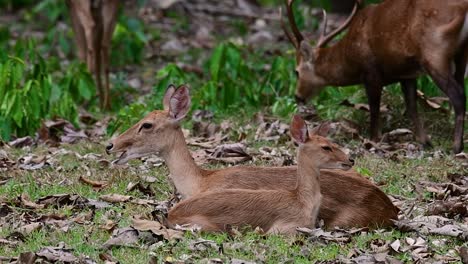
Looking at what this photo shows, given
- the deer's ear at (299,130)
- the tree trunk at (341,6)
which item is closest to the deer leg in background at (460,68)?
the deer's ear at (299,130)

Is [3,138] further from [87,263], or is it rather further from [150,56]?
[150,56]

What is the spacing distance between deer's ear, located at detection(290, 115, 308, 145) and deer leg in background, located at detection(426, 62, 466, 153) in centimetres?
364

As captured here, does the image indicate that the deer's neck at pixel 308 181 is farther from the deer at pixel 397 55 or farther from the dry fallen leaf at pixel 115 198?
the deer at pixel 397 55

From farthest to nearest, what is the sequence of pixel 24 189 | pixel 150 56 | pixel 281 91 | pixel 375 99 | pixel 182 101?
pixel 150 56
pixel 281 91
pixel 375 99
pixel 24 189
pixel 182 101

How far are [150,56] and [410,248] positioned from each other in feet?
32.6

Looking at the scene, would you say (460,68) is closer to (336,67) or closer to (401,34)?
(401,34)

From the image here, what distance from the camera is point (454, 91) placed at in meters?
10.3

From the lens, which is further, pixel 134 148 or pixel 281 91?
pixel 281 91

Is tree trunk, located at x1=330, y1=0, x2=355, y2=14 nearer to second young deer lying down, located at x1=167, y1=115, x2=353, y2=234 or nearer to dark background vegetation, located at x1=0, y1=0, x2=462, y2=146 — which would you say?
dark background vegetation, located at x1=0, y1=0, x2=462, y2=146

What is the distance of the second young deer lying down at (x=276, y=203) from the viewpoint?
670cm

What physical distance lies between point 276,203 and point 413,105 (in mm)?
4387

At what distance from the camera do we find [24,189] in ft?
26.5

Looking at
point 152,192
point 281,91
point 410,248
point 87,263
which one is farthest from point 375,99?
point 87,263

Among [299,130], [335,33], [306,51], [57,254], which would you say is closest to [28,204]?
[57,254]
